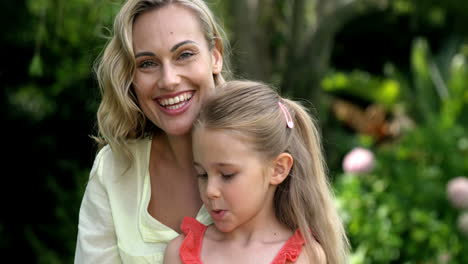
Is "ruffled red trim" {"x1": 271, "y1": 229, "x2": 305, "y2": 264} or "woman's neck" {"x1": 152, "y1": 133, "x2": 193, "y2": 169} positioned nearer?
"ruffled red trim" {"x1": 271, "y1": 229, "x2": 305, "y2": 264}

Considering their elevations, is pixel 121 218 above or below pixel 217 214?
below

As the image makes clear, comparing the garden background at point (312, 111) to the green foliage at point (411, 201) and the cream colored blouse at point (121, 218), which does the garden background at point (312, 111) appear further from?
the cream colored blouse at point (121, 218)

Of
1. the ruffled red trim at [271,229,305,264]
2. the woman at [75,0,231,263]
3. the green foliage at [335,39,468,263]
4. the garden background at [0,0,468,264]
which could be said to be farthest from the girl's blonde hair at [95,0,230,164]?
the green foliage at [335,39,468,263]

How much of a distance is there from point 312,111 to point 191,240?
131 inches

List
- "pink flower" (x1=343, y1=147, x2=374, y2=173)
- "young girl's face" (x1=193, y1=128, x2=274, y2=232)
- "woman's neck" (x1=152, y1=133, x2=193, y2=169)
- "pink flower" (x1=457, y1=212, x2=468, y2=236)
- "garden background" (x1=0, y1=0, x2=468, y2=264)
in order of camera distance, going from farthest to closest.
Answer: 1. "pink flower" (x1=343, y1=147, x2=374, y2=173)
2. "garden background" (x1=0, y1=0, x2=468, y2=264)
3. "pink flower" (x1=457, y1=212, x2=468, y2=236)
4. "woman's neck" (x1=152, y1=133, x2=193, y2=169)
5. "young girl's face" (x1=193, y1=128, x2=274, y2=232)

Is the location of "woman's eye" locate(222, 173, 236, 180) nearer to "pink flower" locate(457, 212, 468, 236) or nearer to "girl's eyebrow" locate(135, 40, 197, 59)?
"girl's eyebrow" locate(135, 40, 197, 59)

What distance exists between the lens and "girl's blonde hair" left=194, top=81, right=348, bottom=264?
6.59ft

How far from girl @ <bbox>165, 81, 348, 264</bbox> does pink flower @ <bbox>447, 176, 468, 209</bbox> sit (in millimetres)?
2293

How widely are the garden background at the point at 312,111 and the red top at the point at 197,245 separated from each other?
2137mm

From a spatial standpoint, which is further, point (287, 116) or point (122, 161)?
point (122, 161)

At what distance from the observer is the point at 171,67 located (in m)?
2.21

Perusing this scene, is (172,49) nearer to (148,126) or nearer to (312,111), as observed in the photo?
(148,126)

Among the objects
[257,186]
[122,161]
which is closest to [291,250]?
[257,186]

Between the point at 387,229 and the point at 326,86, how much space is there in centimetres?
196
